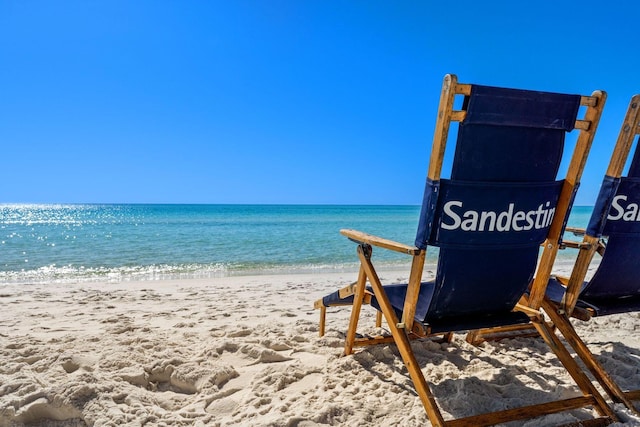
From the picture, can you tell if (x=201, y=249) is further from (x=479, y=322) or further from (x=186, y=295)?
(x=479, y=322)

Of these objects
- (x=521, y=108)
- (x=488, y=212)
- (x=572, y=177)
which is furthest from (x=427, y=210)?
(x=572, y=177)

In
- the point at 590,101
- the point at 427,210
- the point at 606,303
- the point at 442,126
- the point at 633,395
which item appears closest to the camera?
the point at 442,126

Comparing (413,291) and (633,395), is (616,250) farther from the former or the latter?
(413,291)

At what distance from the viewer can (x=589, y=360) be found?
2.17 metres

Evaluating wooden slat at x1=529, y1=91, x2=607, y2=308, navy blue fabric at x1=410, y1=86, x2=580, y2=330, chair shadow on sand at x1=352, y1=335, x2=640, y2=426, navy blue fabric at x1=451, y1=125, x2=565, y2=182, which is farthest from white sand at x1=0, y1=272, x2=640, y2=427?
navy blue fabric at x1=451, y1=125, x2=565, y2=182

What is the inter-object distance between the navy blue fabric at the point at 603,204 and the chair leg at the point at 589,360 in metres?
0.50

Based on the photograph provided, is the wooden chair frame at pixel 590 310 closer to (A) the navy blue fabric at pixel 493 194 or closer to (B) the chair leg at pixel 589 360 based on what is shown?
(B) the chair leg at pixel 589 360

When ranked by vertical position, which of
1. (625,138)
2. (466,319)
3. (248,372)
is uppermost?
(625,138)

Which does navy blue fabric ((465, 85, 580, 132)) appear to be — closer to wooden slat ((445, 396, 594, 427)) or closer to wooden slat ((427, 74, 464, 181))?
wooden slat ((427, 74, 464, 181))

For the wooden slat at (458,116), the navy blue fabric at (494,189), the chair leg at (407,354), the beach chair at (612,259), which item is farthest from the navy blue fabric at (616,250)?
the chair leg at (407,354)

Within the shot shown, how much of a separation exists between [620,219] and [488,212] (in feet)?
3.19

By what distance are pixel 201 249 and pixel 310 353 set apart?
895cm

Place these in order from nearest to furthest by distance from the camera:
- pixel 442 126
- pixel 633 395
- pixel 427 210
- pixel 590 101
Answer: pixel 442 126, pixel 427 210, pixel 590 101, pixel 633 395

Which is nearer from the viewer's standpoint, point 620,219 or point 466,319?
point 466,319
